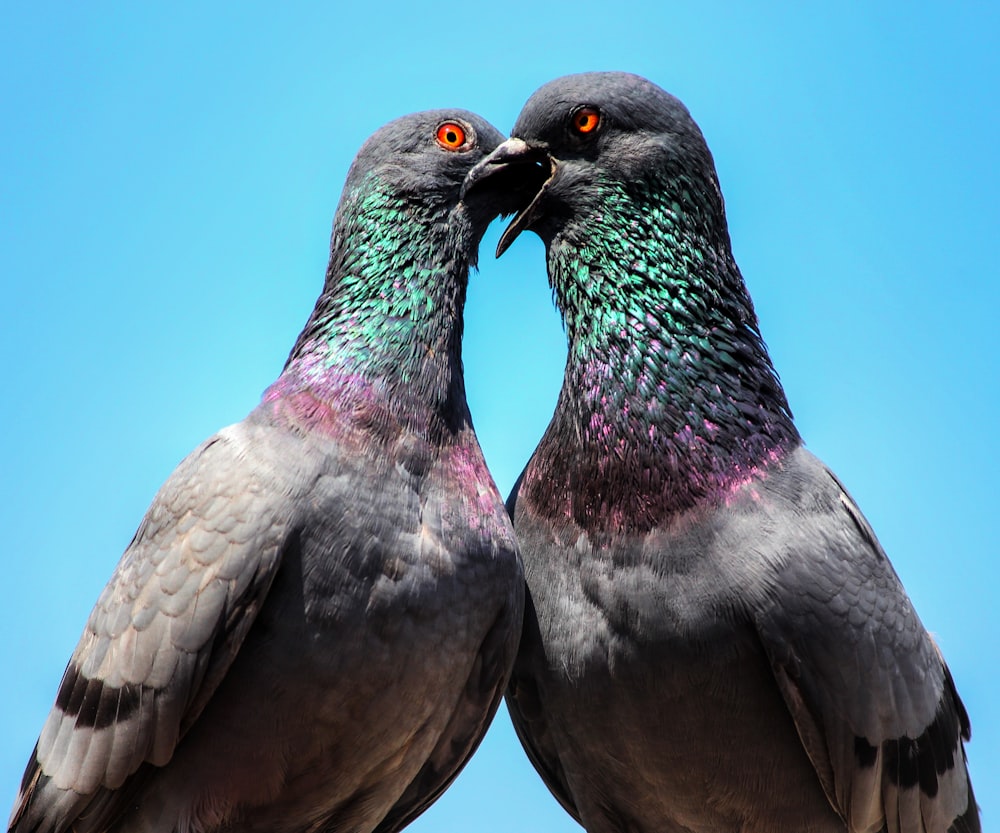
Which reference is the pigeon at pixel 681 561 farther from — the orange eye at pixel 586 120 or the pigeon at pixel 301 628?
the pigeon at pixel 301 628

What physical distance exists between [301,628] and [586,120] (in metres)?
2.35

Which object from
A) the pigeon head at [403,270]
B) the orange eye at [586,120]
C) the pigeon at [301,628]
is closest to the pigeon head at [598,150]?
the orange eye at [586,120]

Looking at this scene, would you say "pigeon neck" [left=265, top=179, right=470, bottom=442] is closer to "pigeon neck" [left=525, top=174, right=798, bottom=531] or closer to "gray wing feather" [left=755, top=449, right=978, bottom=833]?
"pigeon neck" [left=525, top=174, right=798, bottom=531]

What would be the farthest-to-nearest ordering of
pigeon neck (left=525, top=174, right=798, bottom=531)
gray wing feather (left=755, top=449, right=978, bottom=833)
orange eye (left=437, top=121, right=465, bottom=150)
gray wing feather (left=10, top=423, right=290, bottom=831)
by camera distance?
orange eye (left=437, top=121, right=465, bottom=150) → pigeon neck (left=525, top=174, right=798, bottom=531) → gray wing feather (left=755, top=449, right=978, bottom=833) → gray wing feather (left=10, top=423, right=290, bottom=831)

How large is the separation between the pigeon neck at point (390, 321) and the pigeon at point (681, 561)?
0.38 metres

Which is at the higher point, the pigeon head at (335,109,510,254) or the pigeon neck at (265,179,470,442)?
the pigeon head at (335,109,510,254)

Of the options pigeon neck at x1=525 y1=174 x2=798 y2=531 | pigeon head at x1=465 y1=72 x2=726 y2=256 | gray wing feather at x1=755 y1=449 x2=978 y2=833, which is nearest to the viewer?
gray wing feather at x1=755 y1=449 x2=978 y2=833

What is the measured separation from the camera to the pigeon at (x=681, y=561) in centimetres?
437

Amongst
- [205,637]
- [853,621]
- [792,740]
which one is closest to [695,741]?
[792,740]

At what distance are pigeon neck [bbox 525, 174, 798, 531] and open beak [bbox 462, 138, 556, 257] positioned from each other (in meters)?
0.20

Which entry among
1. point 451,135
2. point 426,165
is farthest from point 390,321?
point 451,135

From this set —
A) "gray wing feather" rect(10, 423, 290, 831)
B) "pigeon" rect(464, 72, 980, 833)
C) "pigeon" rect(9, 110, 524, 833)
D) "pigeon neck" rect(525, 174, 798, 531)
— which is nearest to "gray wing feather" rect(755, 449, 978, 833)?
"pigeon" rect(464, 72, 980, 833)

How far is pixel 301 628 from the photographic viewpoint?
4137 mm

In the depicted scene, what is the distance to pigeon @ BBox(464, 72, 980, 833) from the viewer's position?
4367mm
